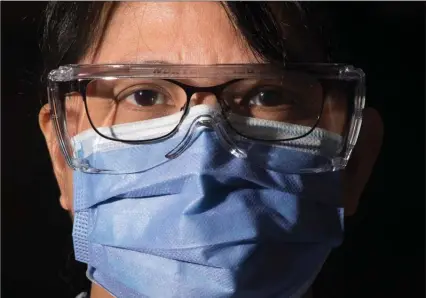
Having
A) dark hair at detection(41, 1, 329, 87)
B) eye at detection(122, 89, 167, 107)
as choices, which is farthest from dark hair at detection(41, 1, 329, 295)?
eye at detection(122, 89, 167, 107)

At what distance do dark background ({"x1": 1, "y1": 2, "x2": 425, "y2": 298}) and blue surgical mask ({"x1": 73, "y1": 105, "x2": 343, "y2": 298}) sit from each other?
343 mm

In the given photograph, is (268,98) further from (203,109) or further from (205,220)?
(205,220)

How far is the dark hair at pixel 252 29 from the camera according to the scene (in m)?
1.01

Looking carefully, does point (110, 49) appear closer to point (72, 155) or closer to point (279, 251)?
point (72, 155)

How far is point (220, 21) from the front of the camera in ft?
3.30

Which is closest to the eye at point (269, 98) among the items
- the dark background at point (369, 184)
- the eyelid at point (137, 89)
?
the eyelid at point (137, 89)

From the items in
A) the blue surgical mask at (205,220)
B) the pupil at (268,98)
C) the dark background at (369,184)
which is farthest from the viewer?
the dark background at (369,184)

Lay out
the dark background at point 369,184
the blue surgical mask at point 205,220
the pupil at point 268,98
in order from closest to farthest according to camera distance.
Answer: the blue surgical mask at point 205,220 < the pupil at point 268,98 < the dark background at point 369,184

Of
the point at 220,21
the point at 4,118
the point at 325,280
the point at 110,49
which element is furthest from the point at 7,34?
the point at 325,280

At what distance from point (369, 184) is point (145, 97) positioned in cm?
84

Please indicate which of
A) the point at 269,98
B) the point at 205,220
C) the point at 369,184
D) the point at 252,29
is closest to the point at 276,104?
the point at 269,98

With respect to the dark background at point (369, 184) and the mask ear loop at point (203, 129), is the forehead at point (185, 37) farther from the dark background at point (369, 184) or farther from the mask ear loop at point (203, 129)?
the dark background at point (369, 184)

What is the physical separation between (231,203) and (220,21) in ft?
0.91

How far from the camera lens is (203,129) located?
3.20 ft
